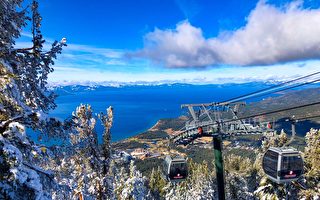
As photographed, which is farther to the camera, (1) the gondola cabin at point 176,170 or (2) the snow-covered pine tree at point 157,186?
(2) the snow-covered pine tree at point 157,186

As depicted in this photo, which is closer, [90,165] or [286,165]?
[286,165]

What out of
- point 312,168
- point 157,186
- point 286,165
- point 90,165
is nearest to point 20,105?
point 90,165

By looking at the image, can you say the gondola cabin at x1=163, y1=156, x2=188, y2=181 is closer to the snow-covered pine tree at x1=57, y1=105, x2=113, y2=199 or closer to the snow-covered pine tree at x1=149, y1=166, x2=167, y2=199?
the snow-covered pine tree at x1=57, y1=105, x2=113, y2=199

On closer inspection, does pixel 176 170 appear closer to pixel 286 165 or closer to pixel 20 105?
pixel 286 165

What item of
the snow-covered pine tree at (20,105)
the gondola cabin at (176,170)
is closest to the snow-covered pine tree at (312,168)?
the gondola cabin at (176,170)

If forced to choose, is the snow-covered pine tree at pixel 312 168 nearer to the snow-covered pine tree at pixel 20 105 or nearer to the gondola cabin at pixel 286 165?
the gondola cabin at pixel 286 165

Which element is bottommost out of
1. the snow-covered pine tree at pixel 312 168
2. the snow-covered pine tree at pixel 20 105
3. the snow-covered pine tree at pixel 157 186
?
the snow-covered pine tree at pixel 157 186

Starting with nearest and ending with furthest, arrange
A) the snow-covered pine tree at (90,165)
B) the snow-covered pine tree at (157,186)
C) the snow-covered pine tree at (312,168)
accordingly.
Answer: the snow-covered pine tree at (90,165)
the snow-covered pine tree at (312,168)
the snow-covered pine tree at (157,186)

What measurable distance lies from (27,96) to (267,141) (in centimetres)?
2027

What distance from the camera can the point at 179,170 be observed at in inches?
705

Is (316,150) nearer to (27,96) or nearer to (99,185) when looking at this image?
(99,185)

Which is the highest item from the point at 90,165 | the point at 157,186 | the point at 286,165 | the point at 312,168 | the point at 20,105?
the point at 20,105

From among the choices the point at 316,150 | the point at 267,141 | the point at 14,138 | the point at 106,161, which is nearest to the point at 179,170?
the point at 106,161

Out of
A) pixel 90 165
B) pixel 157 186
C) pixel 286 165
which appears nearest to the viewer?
pixel 286 165
